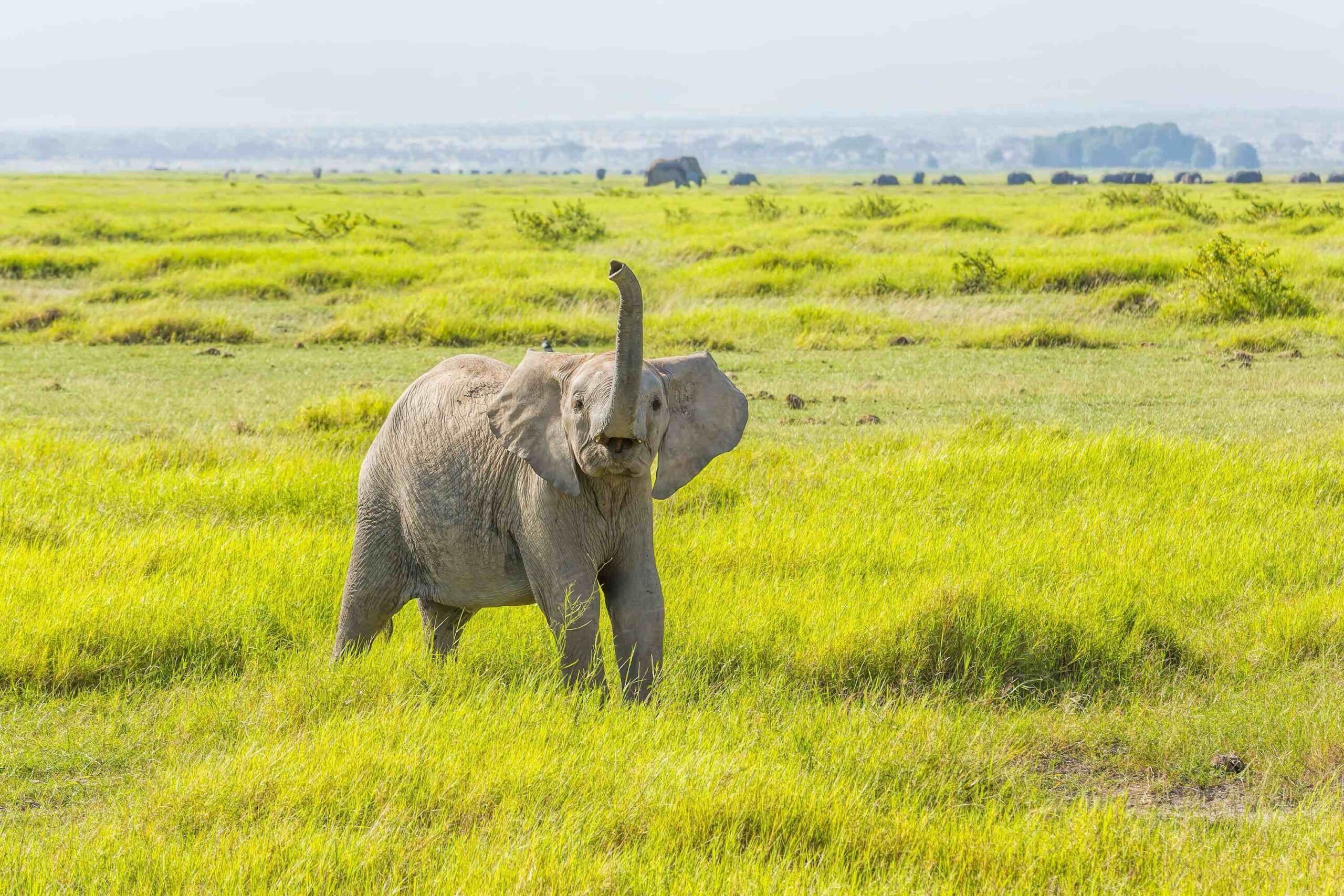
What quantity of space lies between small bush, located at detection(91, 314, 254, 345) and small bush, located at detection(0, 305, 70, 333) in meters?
1.20

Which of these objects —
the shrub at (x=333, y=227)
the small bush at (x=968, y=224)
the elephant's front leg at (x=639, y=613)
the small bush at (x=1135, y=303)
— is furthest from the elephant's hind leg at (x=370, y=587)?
the small bush at (x=968, y=224)

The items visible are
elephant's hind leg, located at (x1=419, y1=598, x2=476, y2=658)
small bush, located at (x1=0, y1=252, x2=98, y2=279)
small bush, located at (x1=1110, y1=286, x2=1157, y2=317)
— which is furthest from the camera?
small bush, located at (x1=0, y1=252, x2=98, y2=279)

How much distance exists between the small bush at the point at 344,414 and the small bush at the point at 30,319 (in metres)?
8.74

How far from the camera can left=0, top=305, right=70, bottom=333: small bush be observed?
61.9ft

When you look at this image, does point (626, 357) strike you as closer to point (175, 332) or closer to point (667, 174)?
point (175, 332)

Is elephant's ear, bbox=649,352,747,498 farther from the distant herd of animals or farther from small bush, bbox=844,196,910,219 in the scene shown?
the distant herd of animals

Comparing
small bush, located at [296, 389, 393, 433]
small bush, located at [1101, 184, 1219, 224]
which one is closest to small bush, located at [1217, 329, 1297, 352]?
small bush, located at [296, 389, 393, 433]

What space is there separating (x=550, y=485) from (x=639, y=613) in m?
0.57

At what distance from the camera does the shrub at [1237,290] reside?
63.2 ft

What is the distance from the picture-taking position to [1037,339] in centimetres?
1797

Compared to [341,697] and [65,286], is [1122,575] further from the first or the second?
[65,286]

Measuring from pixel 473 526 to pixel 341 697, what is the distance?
0.83 m

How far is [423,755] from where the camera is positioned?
461 centimetres

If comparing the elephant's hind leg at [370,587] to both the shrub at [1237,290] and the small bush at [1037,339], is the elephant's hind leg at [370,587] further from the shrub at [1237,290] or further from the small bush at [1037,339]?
the shrub at [1237,290]
